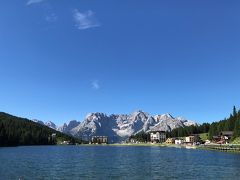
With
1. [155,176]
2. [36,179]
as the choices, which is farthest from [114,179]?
[36,179]

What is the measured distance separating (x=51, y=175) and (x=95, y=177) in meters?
11.0

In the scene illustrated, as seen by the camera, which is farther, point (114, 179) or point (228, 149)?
point (228, 149)

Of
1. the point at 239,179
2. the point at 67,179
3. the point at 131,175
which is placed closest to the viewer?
the point at 239,179

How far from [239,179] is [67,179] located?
32.4 m

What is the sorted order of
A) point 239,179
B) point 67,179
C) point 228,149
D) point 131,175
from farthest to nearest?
1. point 228,149
2. point 131,175
3. point 67,179
4. point 239,179

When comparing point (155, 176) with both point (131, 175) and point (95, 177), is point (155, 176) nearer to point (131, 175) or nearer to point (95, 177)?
point (131, 175)

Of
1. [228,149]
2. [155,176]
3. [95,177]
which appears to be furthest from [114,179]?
[228,149]

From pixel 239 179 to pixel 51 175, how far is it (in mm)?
38512

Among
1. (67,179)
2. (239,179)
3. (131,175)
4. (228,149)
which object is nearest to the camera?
(239,179)

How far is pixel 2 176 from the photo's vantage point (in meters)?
76.9

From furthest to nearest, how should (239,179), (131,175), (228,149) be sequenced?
(228,149), (131,175), (239,179)

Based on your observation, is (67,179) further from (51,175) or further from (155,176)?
(155,176)

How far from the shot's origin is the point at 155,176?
255 feet

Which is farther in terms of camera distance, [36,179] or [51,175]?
[51,175]
